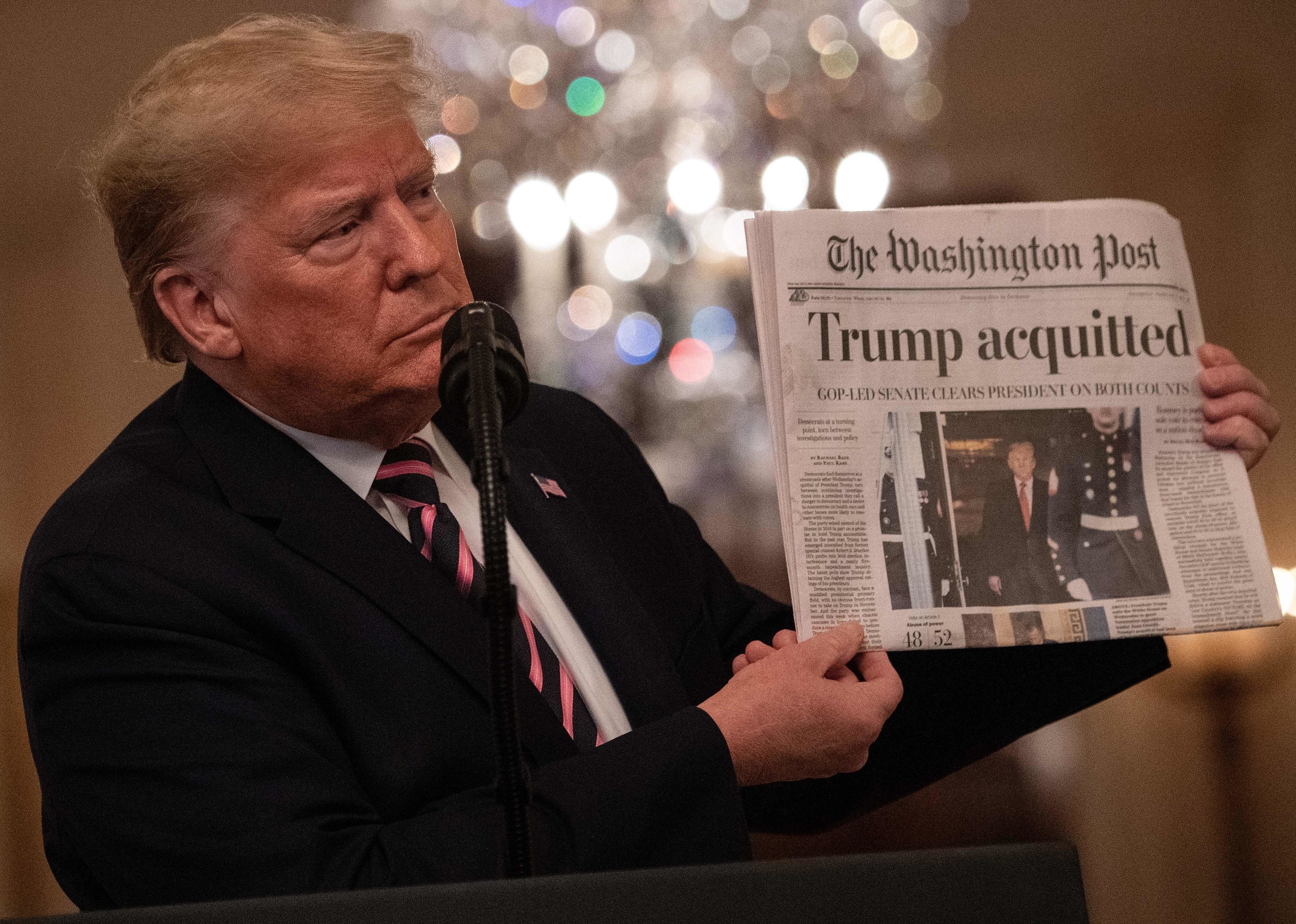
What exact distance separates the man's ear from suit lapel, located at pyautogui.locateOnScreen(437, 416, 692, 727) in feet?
0.91

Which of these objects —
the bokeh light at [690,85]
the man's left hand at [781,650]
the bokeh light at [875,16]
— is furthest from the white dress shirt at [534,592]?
the bokeh light at [875,16]

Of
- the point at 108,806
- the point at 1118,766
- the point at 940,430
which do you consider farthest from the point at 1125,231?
the point at 1118,766

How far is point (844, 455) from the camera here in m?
1.00

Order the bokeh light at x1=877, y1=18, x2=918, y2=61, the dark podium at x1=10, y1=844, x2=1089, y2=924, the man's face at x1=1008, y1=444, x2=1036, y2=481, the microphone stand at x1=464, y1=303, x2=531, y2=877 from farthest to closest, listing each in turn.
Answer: the bokeh light at x1=877, y1=18, x2=918, y2=61
the man's face at x1=1008, y1=444, x2=1036, y2=481
the microphone stand at x1=464, y1=303, x2=531, y2=877
the dark podium at x1=10, y1=844, x2=1089, y2=924

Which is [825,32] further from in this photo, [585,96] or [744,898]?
[744,898]

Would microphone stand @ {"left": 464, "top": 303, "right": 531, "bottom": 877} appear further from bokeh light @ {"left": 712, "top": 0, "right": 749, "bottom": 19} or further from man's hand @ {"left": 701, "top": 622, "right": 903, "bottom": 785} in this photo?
bokeh light @ {"left": 712, "top": 0, "right": 749, "bottom": 19}

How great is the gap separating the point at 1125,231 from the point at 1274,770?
2.16 metres

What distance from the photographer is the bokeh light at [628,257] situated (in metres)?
2.82

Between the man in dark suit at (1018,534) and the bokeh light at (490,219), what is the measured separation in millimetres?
2067

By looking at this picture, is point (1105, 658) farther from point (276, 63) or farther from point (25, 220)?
point (25, 220)

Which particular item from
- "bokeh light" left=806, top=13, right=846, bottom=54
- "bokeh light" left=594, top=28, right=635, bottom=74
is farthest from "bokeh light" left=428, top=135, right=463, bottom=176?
"bokeh light" left=806, top=13, right=846, bottom=54

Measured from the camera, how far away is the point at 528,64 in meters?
2.70

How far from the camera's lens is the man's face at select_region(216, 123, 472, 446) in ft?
3.43

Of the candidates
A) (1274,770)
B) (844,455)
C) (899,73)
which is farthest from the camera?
(899,73)
